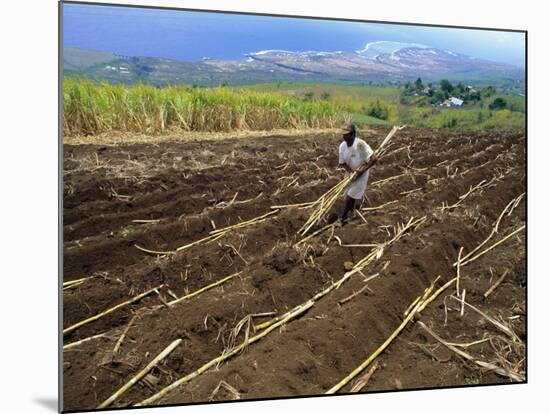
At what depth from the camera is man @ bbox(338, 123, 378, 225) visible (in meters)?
6.05

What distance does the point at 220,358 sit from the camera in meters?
5.32

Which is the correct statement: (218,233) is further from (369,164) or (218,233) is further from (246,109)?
(369,164)

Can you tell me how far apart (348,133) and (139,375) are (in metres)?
2.41

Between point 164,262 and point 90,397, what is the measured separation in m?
1.03

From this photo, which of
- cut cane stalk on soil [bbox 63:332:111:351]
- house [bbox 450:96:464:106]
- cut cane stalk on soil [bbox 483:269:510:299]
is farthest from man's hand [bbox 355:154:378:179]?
cut cane stalk on soil [bbox 63:332:111:351]

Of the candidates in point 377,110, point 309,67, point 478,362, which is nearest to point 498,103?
point 377,110

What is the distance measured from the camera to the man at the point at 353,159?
6047 mm

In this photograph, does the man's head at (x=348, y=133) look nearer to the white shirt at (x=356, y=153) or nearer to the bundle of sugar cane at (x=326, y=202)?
the white shirt at (x=356, y=153)

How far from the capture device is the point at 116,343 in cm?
513

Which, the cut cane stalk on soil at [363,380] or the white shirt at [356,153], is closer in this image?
the cut cane stalk on soil at [363,380]

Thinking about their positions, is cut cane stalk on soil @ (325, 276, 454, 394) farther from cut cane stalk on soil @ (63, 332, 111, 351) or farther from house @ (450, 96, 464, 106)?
cut cane stalk on soil @ (63, 332, 111, 351)

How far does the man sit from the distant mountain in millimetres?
446

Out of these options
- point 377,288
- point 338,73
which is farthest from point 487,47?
point 377,288

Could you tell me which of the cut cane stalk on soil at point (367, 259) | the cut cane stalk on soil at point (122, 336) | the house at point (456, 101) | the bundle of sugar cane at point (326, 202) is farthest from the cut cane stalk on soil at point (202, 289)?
the house at point (456, 101)
